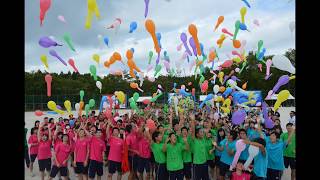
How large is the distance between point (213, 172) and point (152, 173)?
1.21m

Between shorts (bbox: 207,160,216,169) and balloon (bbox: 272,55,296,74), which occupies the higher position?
balloon (bbox: 272,55,296,74)

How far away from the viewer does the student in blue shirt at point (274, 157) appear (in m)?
5.23

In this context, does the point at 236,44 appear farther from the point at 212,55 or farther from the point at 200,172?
the point at 200,172

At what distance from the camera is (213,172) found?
21.2 feet

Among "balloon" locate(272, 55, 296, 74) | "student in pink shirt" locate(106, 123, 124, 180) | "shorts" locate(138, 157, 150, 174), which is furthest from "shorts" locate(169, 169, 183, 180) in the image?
"balloon" locate(272, 55, 296, 74)

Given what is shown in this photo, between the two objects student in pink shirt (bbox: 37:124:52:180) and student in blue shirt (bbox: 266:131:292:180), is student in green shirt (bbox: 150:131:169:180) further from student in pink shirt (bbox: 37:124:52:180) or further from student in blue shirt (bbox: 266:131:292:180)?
student in pink shirt (bbox: 37:124:52:180)

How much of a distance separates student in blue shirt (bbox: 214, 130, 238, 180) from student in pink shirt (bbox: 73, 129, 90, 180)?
229 cm

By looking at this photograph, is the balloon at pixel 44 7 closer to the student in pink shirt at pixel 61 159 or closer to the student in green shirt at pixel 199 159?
the student in pink shirt at pixel 61 159

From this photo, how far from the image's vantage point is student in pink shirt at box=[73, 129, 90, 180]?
584 centimetres

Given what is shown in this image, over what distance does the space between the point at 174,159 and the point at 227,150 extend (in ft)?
3.03

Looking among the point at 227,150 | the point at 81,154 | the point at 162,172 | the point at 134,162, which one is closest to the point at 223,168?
the point at 227,150

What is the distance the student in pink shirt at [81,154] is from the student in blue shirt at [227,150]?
2.29m
